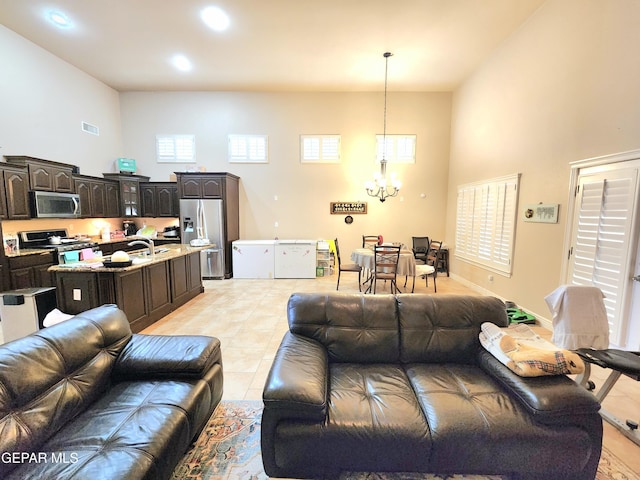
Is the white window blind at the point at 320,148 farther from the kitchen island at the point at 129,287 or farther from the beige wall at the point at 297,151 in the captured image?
the kitchen island at the point at 129,287

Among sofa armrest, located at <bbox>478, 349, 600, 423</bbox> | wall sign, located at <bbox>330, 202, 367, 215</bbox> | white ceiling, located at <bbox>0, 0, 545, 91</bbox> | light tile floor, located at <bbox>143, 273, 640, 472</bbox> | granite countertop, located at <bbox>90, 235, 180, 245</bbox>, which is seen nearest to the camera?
sofa armrest, located at <bbox>478, 349, 600, 423</bbox>

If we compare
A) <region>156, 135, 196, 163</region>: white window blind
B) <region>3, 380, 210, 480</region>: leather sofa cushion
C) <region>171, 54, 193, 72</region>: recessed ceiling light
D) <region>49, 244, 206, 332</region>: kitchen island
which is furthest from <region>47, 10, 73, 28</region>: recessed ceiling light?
<region>3, 380, 210, 480</region>: leather sofa cushion

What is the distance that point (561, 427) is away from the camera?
135 cm

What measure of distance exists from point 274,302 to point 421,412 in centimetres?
336

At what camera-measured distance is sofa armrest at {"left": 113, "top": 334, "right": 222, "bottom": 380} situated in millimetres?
1701

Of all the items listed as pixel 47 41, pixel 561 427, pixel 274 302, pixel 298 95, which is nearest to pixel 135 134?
pixel 47 41

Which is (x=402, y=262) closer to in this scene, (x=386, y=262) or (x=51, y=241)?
(x=386, y=262)

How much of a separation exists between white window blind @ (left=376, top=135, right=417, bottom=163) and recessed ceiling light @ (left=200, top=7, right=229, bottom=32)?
380 centimetres

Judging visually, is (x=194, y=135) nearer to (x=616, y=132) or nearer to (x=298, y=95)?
(x=298, y=95)

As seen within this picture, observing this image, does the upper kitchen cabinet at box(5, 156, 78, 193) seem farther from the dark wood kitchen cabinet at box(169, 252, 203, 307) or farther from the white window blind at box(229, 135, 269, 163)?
the white window blind at box(229, 135, 269, 163)

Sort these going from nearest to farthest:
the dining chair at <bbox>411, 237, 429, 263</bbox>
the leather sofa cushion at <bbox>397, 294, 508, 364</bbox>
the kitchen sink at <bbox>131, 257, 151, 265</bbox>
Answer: the leather sofa cushion at <bbox>397, 294, 508, 364</bbox>
the kitchen sink at <bbox>131, 257, 151, 265</bbox>
the dining chair at <bbox>411, 237, 429, 263</bbox>

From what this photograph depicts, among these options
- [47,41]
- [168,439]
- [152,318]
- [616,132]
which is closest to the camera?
[168,439]

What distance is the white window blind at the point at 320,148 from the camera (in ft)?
21.3

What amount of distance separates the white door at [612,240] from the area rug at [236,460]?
1.65 metres
